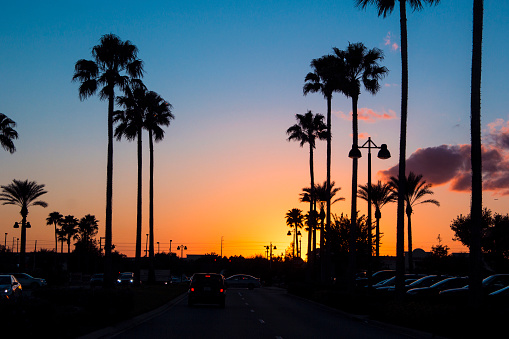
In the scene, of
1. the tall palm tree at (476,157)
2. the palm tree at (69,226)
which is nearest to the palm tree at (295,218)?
the palm tree at (69,226)

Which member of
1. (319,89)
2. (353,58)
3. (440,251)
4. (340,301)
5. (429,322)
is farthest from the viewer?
(440,251)

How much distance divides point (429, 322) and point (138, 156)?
1489 inches

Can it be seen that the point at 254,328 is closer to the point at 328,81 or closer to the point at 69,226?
the point at 328,81

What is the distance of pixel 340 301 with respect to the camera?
31797 millimetres

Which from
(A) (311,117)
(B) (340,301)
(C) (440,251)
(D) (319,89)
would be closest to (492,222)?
(C) (440,251)

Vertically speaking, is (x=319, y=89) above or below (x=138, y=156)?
above

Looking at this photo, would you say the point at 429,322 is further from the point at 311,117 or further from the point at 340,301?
the point at 311,117

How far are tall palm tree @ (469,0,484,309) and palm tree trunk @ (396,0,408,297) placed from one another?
22.7 ft

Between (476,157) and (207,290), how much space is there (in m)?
17.4

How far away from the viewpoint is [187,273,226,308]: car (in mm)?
32750

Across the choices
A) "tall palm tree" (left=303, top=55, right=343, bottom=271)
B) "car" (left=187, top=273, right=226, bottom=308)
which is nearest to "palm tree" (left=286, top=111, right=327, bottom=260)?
"tall palm tree" (left=303, top=55, right=343, bottom=271)

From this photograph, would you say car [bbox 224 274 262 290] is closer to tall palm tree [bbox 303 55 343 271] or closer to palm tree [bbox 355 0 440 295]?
tall palm tree [bbox 303 55 343 271]

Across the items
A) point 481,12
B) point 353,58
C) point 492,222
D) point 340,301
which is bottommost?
point 340,301

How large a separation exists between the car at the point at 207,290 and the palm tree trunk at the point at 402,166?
1019 cm
